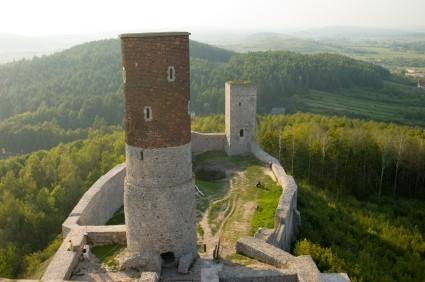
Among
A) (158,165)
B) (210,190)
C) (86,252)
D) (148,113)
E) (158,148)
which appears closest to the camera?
(148,113)

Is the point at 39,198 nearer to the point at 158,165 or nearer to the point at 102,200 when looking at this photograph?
the point at 102,200

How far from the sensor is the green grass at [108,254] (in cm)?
1474

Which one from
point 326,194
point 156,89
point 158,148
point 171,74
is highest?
point 171,74

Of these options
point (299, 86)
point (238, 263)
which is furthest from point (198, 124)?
point (299, 86)

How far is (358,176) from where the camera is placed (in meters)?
35.9

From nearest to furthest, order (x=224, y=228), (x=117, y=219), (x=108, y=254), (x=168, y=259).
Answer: (x=168, y=259), (x=108, y=254), (x=224, y=228), (x=117, y=219)

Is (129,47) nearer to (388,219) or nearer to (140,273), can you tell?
(140,273)

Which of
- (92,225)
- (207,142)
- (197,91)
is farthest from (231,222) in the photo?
(197,91)

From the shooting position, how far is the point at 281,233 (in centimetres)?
1788

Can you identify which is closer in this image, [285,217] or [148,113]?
[148,113]

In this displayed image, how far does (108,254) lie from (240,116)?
17205 millimetres

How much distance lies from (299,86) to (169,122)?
7355 centimetres

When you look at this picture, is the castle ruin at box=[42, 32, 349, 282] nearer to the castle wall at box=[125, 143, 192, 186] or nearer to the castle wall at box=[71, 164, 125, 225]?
the castle wall at box=[125, 143, 192, 186]

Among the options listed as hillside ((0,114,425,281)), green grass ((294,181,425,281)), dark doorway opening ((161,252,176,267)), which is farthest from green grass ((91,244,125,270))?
green grass ((294,181,425,281))
